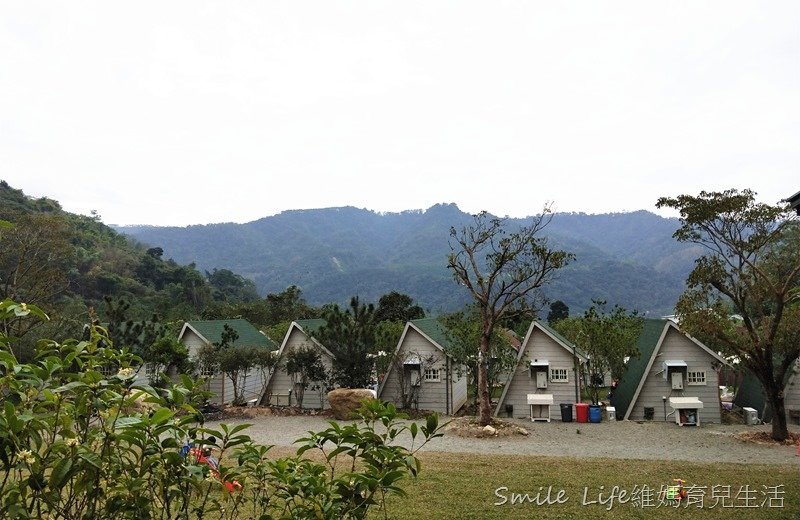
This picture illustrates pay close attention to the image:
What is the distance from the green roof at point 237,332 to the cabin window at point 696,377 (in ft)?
62.6

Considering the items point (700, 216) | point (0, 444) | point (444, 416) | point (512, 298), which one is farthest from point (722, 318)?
point (0, 444)

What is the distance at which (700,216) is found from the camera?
15492mm

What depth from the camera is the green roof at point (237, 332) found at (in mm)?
25500

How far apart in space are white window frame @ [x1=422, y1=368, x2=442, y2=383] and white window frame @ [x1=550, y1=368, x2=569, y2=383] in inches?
188

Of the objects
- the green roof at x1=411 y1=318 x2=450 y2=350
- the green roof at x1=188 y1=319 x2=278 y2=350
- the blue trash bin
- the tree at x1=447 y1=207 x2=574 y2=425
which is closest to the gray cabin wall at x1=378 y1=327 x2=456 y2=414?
the green roof at x1=411 y1=318 x2=450 y2=350

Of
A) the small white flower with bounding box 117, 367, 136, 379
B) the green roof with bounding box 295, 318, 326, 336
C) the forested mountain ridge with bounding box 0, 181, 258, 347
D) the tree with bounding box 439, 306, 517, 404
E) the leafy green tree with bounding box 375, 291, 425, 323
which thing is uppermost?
the forested mountain ridge with bounding box 0, 181, 258, 347

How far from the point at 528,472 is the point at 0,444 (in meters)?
11.2

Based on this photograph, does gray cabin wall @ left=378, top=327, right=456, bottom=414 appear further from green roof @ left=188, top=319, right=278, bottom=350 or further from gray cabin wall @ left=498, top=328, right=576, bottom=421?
green roof @ left=188, top=319, right=278, bottom=350

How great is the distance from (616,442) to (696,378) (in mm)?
6211

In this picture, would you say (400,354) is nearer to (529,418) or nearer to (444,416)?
(444,416)

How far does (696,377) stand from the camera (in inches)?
763

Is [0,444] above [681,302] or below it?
below

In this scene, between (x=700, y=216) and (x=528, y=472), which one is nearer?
(x=528, y=472)

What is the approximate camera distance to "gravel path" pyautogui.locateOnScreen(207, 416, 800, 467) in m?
13.6
